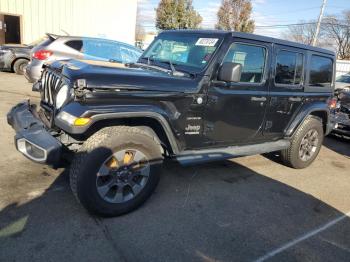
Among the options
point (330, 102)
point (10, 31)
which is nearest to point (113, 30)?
point (10, 31)

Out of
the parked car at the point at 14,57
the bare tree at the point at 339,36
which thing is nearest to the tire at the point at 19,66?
the parked car at the point at 14,57

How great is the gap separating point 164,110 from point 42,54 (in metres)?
6.38

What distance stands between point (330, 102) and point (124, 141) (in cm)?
399

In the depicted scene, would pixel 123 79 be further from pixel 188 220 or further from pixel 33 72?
pixel 33 72

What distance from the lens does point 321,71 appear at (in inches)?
213

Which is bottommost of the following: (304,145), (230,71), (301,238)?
(301,238)

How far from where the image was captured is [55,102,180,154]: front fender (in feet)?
9.89

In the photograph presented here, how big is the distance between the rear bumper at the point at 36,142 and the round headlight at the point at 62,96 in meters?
0.31

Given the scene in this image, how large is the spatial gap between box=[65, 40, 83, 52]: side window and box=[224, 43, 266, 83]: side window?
6.23m

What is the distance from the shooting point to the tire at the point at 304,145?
5.22m

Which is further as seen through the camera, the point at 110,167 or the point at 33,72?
the point at 33,72

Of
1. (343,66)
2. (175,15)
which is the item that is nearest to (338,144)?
(343,66)

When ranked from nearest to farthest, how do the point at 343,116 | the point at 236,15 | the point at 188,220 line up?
the point at 188,220 → the point at 343,116 → the point at 236,15

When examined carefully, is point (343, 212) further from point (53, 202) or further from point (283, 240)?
point (53, 202)
